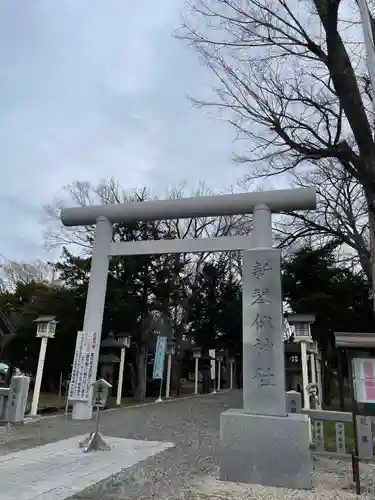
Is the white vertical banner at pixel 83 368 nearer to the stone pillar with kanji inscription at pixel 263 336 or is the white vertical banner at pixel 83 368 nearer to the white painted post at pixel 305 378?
the white painted post at pixel 305 378

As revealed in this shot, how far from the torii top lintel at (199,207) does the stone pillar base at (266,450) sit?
634 cm

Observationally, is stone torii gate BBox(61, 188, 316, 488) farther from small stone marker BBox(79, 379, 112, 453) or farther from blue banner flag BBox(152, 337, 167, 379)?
blue banner flag BBox(152, 337, 167, 379)

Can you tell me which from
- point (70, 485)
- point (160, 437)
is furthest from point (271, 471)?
point (160, 437)

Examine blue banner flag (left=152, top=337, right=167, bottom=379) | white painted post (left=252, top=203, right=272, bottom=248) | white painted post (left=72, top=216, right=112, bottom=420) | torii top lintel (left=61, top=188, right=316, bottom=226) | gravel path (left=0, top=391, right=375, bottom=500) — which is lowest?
gravel path (left=0, top=391, right=375, bottom=500)

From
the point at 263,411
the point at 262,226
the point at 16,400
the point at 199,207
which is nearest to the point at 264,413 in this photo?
the point at 263,411

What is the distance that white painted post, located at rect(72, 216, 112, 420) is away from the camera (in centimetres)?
1023

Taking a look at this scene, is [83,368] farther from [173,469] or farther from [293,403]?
[293,403]

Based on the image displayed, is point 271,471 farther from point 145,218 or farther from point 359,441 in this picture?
point 145,218

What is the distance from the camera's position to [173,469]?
17.6ft

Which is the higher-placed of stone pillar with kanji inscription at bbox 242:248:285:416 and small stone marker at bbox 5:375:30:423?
stone pillar with kanji inscription at bbox 242:248:285:416

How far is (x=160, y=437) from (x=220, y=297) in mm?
18890

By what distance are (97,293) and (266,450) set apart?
24.0 feet

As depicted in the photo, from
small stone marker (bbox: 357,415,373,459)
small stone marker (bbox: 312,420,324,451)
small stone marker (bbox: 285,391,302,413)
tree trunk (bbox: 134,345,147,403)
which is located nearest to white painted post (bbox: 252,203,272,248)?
small stone marker (bbox: 285,391,302,413)

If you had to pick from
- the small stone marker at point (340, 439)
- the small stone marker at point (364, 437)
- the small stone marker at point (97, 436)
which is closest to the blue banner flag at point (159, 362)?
the small stone marker at point (97, 436)
